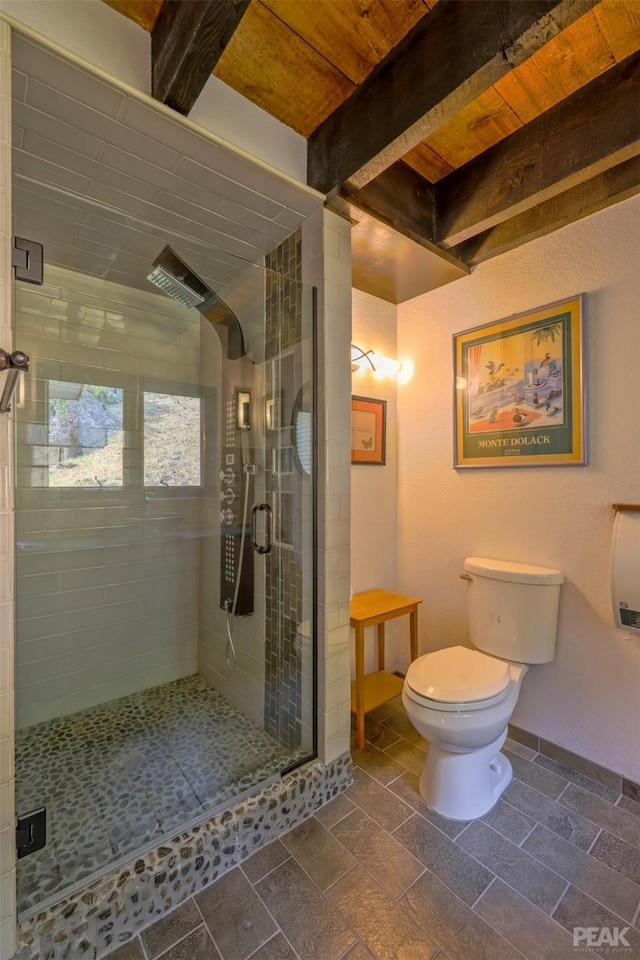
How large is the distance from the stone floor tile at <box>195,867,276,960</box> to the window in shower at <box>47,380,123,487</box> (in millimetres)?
1712

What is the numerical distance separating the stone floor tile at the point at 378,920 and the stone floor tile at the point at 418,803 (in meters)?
0.33

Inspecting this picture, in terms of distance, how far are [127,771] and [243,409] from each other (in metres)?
1.62

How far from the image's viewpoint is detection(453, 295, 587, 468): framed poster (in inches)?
67.9

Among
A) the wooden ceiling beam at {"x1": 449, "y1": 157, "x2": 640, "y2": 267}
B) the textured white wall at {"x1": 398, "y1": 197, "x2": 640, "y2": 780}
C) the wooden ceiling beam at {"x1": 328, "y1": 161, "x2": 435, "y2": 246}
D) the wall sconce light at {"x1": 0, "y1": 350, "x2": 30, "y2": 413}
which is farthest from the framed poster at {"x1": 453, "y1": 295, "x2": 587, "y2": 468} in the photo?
the wall sconce light at {"x1": 0, "y1": 350, "x2": 30, "y2": 413}

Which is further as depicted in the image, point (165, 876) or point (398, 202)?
point (398, 202)

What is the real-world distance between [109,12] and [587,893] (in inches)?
114

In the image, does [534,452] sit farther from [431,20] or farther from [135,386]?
[135,386]

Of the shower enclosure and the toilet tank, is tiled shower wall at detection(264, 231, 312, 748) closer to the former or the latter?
the shower enclosure

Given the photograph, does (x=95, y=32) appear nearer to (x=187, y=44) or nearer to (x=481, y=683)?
(x=187, y=44)

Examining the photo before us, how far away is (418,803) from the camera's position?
158 cm

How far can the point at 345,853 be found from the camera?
1.38 m

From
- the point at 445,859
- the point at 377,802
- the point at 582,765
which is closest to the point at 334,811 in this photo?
the point at 377,802

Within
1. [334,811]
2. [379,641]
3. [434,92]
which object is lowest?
[334,811]

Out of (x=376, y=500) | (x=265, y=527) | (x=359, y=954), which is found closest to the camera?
(x=359, y=954)
